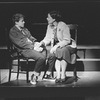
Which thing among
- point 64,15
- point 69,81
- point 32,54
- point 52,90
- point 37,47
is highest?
point 64,15

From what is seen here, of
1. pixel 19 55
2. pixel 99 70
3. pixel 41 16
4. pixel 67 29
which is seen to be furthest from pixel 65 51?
pixel 41 16

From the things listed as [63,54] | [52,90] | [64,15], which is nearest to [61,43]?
[63,54]

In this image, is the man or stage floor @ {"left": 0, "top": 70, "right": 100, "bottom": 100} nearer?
stage floor @ {"left": 0, "top": 70, "right": 100, "bottom": 100}

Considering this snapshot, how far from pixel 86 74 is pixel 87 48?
0.86 meters

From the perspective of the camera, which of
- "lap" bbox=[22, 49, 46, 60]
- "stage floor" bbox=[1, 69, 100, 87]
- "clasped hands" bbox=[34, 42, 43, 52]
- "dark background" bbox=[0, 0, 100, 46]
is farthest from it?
"dark background" bbox=[0, 0, 100, 46]

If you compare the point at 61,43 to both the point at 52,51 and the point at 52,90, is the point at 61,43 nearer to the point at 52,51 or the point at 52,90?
the point at 52,51

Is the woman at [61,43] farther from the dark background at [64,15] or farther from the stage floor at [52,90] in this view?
the dark background at [64,15]

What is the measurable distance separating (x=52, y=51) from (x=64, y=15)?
7.03ft

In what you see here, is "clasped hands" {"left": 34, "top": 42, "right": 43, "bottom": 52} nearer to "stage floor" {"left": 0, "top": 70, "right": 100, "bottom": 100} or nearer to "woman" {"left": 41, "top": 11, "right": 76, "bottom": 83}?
"woman" {"left": 41, "top": 11, "right": 76, "bottom": 83}

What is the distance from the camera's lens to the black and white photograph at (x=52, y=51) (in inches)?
219

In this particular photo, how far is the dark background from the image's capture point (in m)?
7.81

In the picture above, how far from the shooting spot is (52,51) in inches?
238

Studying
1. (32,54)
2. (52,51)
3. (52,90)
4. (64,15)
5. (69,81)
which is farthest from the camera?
(64,15)

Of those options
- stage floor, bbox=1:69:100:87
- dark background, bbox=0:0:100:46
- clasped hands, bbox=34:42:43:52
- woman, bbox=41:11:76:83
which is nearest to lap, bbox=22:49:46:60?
clasped hands, bbox=34:42:43:52
